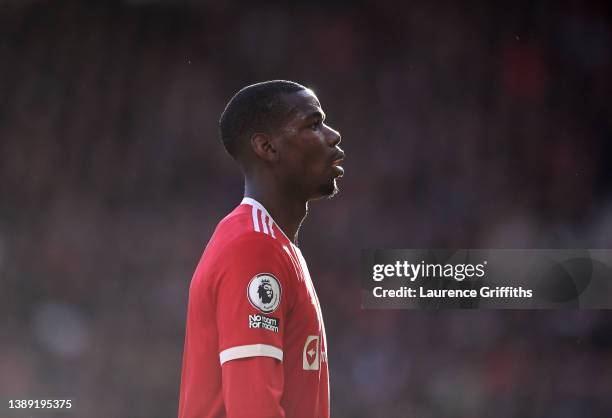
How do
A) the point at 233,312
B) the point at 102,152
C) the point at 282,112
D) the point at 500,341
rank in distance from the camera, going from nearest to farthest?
the point at 233,312 < the point at 282,112 < the point at 500,341 < the point at 102,152

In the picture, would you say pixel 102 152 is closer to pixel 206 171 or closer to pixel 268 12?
pixel 206 171

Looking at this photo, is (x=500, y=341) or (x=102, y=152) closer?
(x=500, y=341)

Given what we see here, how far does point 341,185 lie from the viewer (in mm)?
4438

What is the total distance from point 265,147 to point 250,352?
470mm

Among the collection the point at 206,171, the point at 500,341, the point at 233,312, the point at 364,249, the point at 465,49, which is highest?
the point at 465,49

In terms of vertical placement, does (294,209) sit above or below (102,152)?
below

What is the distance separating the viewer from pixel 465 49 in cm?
444

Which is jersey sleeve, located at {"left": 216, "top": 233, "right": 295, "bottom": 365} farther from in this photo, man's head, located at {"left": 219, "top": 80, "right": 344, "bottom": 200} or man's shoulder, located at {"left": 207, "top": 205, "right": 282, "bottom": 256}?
man's head, located at {"left": 219, "top": 80, "right": 344, "bottom": 200}

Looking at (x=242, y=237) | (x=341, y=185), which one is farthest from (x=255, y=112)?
(x=341, y=185)

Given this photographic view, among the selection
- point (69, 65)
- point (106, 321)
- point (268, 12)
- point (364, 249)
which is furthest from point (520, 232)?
point (69, 65)

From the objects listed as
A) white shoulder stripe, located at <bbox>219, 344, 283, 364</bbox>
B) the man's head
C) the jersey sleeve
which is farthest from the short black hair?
white shoulder stripe, located at <bbox>219, 344, 283, 364</bbox>

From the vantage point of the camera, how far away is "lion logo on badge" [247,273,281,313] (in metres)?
1.24

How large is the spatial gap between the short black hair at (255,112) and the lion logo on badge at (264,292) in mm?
376

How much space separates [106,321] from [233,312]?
11.3 ft
